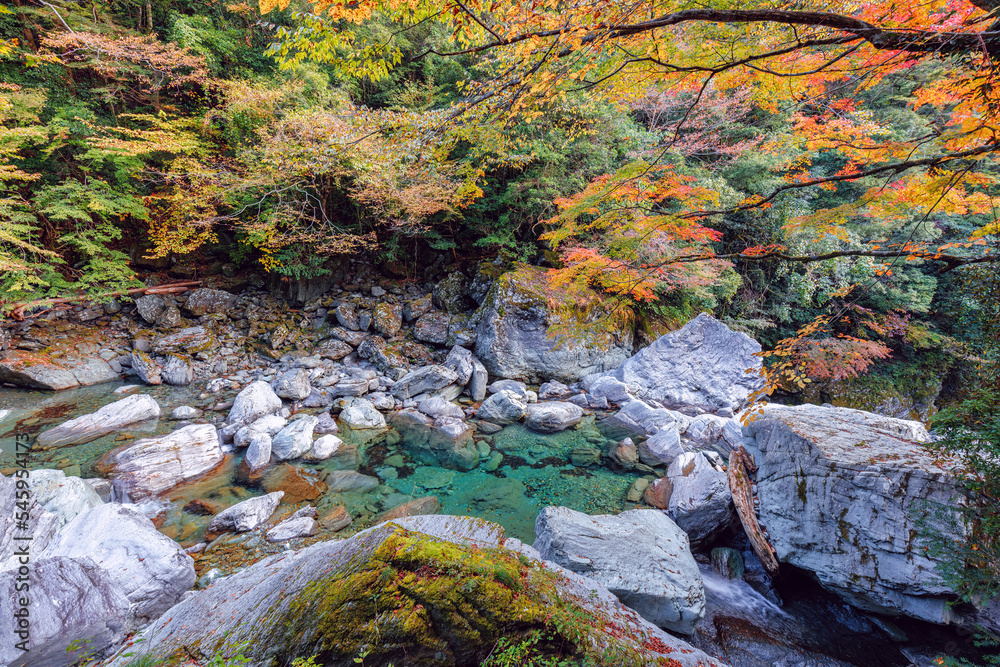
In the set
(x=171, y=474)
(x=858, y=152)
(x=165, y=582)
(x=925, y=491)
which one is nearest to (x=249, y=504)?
(x=165, y=582)

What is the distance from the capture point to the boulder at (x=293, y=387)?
723 centimetres

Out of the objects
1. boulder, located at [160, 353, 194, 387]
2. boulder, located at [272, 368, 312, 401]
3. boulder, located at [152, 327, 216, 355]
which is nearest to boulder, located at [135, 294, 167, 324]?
boulder, located at [152, 327, 216, 355]

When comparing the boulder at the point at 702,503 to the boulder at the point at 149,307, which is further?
the boulder at the point at 149,307

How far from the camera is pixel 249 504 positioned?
4.24 m

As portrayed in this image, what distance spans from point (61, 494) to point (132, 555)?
1.54m

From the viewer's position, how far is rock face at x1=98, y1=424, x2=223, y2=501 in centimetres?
453

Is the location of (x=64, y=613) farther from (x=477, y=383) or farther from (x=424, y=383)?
(x=477, y=383)

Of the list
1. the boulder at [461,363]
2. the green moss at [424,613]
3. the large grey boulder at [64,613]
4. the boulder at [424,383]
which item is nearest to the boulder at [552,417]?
the boulder at [461,363]

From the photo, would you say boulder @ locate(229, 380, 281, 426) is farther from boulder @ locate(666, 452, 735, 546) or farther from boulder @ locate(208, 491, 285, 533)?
boulder @ locate(666, 452, 735, 546)

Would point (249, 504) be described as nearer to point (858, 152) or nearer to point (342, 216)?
point (858, 152)

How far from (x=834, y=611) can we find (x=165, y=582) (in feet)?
Answer: 20.7

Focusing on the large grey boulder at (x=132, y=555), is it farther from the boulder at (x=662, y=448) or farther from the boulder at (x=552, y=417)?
the boulder at (x=662, y=448)

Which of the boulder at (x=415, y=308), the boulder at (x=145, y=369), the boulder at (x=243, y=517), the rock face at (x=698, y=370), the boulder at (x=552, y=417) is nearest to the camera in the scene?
the boulder at (x=243, y=517)

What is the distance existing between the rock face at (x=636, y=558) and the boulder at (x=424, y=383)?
451 centimetres
